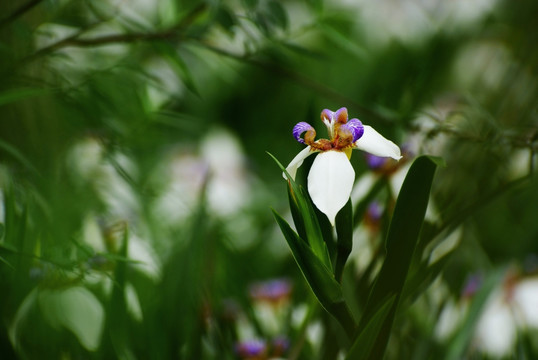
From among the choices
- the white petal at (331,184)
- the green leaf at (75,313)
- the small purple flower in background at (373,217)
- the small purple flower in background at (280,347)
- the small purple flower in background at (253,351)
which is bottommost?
the small purple flower in background at (280,347)

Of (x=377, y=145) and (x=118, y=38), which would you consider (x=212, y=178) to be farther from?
(x=377, y=145)

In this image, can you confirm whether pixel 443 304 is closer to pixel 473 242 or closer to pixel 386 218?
pixel 386 218

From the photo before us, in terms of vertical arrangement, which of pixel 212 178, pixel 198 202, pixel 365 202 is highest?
pixel 365 202

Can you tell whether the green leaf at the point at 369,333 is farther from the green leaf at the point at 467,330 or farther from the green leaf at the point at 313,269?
the green leaf at the point at 467,330

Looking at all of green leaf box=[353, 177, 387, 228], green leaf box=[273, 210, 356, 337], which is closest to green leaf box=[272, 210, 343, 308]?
green leaf box=[273, 210, 356, 337]

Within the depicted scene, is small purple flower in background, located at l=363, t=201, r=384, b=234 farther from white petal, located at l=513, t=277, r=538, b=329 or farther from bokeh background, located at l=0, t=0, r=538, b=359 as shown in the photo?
white petal, located at l=513, t=277, r=538, b=329

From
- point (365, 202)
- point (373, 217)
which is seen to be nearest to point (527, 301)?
point (373, 217)

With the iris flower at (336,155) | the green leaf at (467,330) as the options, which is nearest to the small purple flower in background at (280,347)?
the green leaf at (467,330)
